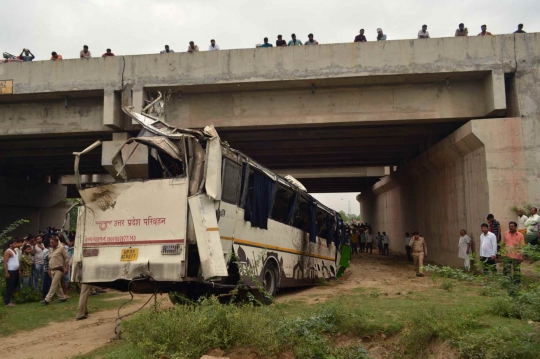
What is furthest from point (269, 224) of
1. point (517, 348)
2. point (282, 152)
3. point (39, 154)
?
point (39, 154)

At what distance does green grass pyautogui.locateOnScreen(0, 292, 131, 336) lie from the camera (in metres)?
9.31

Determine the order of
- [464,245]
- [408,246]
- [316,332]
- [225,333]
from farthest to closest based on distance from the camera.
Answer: [408,246], [464,245], [316,332], [225,333]

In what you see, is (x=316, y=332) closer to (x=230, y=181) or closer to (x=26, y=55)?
(x=230, y=181)

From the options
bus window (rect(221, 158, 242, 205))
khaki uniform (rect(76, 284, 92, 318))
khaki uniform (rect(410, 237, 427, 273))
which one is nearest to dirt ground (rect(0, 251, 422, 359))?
khaki uniform (rect(76, 284, 92, 318))

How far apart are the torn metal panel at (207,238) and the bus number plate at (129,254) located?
1205 mm

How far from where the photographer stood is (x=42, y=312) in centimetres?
1065

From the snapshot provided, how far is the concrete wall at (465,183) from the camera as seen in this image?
43.8ft

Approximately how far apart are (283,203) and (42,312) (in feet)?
20.9

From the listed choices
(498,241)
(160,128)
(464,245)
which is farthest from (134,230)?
(464,245)

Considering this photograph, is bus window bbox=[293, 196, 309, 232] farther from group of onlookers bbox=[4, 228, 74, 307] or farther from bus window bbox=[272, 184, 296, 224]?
group of onlookers bbox=[4, 228, 74, 307]

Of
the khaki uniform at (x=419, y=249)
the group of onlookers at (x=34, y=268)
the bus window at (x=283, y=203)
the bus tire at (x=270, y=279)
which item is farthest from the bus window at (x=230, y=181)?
the khaki uniform at (x=419, y=249)

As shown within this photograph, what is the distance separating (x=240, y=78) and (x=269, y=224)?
635 centimetres

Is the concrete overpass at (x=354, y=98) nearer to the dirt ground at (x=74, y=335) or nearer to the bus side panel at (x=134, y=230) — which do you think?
the dirt ground at (x=74, y=335)

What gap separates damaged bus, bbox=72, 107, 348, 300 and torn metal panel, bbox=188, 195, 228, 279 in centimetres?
2
